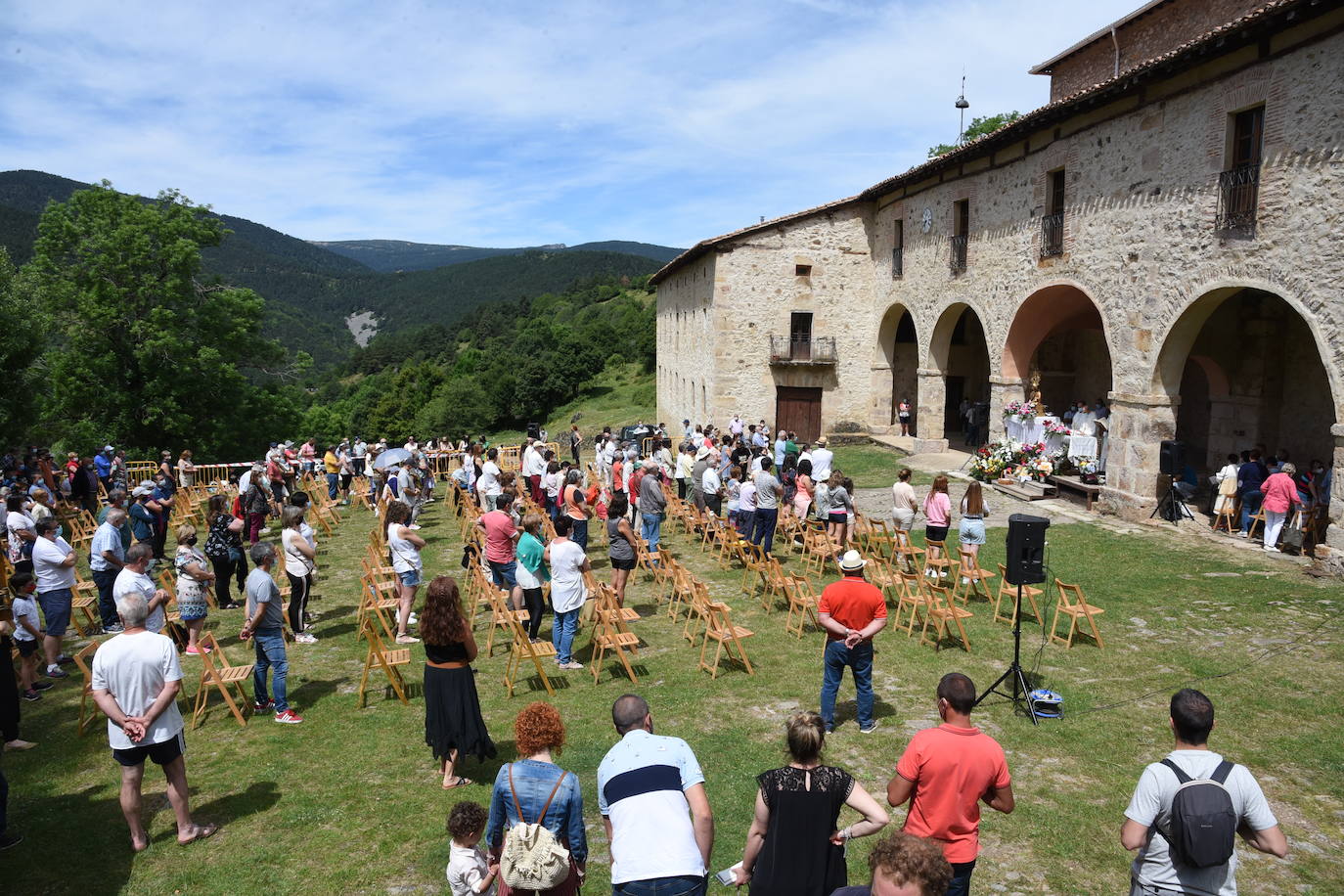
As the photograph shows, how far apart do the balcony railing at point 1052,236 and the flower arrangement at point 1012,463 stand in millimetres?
3825

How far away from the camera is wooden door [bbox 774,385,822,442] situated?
24.1 m

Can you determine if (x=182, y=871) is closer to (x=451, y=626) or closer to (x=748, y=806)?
(x=451, y=626)

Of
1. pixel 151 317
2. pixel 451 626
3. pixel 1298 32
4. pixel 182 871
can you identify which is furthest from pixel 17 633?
pixel 151 317

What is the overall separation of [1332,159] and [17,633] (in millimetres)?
15215

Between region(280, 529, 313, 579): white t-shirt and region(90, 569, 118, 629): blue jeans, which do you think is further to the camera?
region(90, 569, 118, 629): blue jeans

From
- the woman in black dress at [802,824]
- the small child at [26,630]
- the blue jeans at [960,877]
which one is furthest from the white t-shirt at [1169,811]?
the small child at [26,630]

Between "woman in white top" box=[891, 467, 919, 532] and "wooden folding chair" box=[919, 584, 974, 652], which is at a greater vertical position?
"woman in white top" box=[891, 467, 919, 532]

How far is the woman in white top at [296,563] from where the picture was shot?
789 cm

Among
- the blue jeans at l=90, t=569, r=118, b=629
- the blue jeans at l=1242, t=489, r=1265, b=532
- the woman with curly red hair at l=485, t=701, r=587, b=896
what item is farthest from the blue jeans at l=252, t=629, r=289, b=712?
the blue jeans at l=1242, t=489, r=1265, b=532

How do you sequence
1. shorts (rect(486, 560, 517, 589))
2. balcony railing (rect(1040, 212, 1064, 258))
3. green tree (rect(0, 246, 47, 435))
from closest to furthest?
shorts (rect(486, 560, 517, 589)) < balcony railing (rect(1040, 212, 1064, 258)) < green tree (rect(0, 246, 47, 435))

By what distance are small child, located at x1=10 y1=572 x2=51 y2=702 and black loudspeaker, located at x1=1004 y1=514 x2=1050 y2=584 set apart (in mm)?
8326

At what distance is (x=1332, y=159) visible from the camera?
10.2m

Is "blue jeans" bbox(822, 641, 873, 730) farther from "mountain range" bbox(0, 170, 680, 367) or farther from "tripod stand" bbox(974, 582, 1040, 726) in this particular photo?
"mountain range" bbox(0, 170, 680, 367)

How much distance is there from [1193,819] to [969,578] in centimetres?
650
